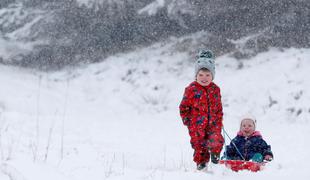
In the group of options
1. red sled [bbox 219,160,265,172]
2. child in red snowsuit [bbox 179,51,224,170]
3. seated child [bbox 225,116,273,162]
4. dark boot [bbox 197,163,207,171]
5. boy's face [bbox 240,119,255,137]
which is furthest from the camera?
boy's face [bbox 240,119,255,137]

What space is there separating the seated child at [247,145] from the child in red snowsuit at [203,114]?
519mm

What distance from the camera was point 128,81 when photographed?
1450 cm

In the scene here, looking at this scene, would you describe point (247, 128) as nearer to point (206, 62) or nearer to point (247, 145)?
point (247, 145)

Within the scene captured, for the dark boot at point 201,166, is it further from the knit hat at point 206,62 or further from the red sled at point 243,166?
the knit hat at point 206,62

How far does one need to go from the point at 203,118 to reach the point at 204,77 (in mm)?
500

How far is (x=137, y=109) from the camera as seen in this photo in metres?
13.0

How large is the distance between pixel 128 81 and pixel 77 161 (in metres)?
8.41

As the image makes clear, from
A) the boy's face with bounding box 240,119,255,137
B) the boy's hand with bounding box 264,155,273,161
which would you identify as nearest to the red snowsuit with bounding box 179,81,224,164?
the boy's hand with bounding box 264,155,273,161

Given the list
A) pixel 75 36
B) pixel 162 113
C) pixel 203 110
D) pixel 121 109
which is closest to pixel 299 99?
pixel 162 113

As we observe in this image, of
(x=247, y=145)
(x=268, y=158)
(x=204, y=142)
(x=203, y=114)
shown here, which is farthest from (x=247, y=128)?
(x=203, y=114)

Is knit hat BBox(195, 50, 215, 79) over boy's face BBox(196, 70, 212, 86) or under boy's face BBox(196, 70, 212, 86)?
over

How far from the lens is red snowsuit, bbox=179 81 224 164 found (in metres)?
5.28

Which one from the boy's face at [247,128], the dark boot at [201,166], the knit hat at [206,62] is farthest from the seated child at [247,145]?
the knit hat at [206,62]

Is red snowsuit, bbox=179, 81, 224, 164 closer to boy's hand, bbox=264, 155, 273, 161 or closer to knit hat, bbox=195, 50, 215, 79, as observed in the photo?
→ knit hat, bbox=195, 50, 215, 79
